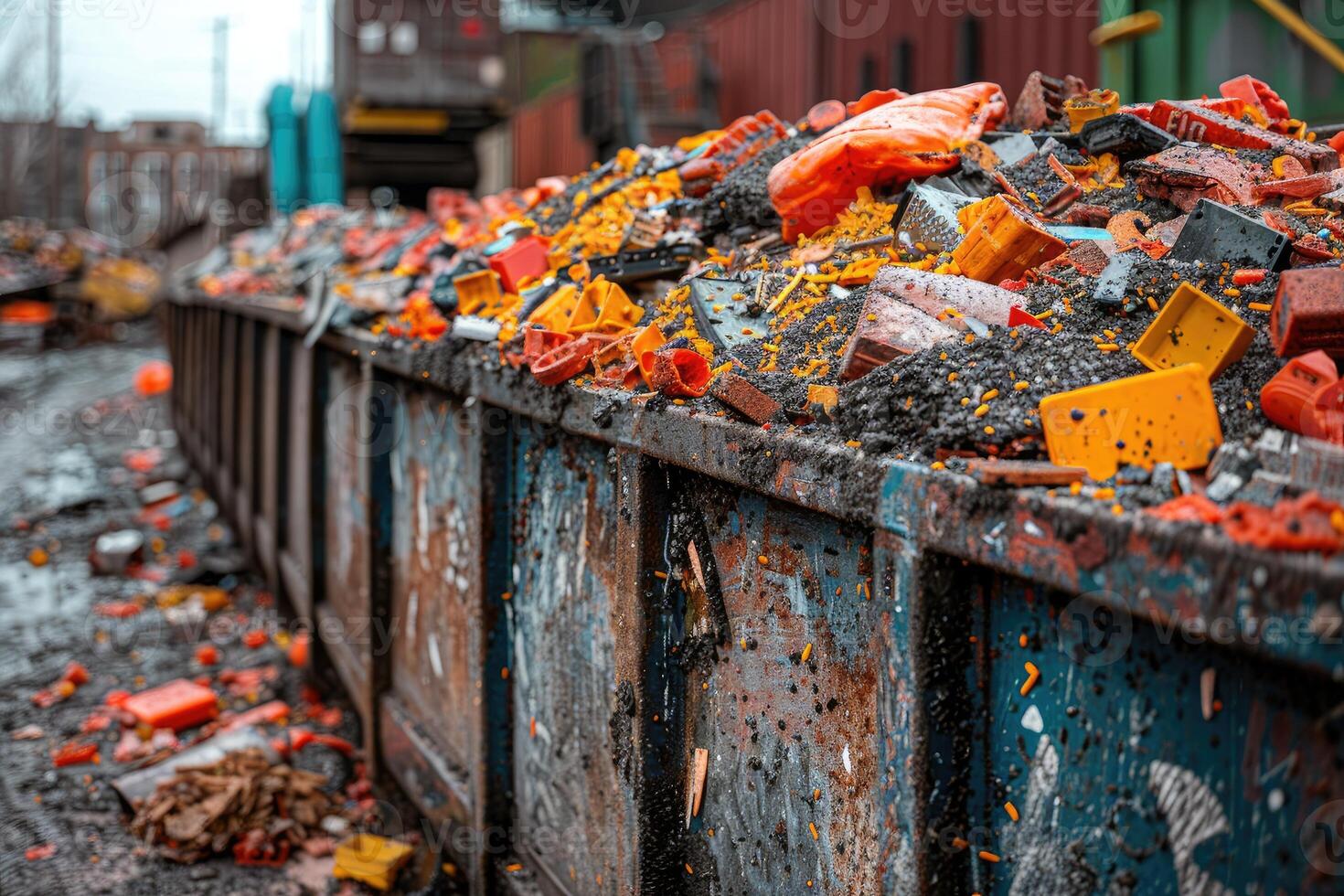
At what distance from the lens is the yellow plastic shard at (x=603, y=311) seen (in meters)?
3.04

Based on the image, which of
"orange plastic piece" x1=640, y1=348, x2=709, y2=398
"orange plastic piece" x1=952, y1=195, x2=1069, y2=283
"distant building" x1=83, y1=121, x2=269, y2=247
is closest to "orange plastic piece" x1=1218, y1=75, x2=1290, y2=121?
"orange plastic piece" x1=952, y1=195, x2=1069, y2=283

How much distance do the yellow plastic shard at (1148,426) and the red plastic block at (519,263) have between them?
101 inches

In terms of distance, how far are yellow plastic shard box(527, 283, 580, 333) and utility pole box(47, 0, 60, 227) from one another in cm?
4304

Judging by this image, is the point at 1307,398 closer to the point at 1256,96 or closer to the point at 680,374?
the point at 680,374

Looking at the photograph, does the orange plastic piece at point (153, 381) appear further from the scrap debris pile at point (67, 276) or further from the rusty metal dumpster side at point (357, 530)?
the rusty metal dumpster side at point (357, 530)

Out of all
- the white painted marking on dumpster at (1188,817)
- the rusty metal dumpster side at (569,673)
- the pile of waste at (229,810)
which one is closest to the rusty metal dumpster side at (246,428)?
the pile of waste at (229,810)

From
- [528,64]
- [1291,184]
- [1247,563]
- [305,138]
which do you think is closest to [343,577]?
[1291,184]

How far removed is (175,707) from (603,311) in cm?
352

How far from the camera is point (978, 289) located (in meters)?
2.22

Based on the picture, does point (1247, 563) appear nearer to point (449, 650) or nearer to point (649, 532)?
point (649, 532)

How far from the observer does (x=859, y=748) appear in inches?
72.4

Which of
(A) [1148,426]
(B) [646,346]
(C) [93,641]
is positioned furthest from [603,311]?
(C) [93,641]

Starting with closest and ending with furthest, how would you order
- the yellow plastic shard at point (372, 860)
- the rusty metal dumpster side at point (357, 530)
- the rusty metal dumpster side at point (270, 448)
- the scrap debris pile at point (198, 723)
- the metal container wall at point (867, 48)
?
the yellow plastic shard at point (372, 860) < the scrap debris pile at point (198, 723) < the rusty metal dumpster side at point (357, 530) < the rusty metal dumpster side at point (270, 448) < the metal container wall at point (867, 48)

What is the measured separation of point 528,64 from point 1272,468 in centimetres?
2064
